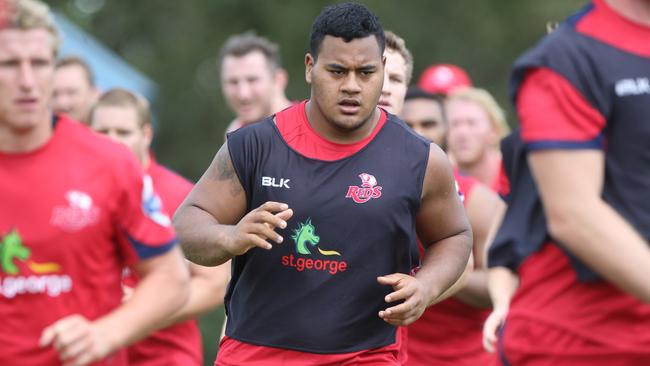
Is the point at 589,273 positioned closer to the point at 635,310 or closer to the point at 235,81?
the point at 635,310

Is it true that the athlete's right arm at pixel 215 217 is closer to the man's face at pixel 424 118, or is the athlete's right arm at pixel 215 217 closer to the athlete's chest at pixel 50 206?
the athlete's chest at pixel 50 206

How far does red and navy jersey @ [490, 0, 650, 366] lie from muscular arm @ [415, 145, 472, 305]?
1.46m

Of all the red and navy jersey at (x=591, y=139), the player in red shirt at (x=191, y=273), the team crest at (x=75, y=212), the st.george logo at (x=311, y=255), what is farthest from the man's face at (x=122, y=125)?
the red and navy jersey at (x=591, y=139)

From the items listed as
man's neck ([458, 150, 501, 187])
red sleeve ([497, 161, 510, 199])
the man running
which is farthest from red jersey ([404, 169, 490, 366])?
man's neck ([458, 150, 501, 187])

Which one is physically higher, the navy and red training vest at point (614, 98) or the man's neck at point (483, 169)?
the navy and red training vest at point (614, 98)

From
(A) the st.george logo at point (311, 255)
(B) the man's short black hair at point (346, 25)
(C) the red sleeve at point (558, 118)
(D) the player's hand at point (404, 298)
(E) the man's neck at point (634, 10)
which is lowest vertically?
(D) the player's hand at point (404, 298)

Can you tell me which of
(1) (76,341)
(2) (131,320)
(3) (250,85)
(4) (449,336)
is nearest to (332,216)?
(2) (131,320)

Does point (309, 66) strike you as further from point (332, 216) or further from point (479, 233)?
point (479, 233)

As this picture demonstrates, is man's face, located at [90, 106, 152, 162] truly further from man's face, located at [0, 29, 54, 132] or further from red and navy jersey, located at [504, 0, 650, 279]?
red and navy jersey, located at [504, 0, 650, 279]

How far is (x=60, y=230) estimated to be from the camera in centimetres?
469

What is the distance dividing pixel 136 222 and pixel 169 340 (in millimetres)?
3685

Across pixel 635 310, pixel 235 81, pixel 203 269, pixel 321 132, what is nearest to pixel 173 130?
pixel 235 81

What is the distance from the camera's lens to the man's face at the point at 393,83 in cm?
719

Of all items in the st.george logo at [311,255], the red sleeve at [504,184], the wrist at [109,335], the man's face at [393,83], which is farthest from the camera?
the man's face at [393,83]
